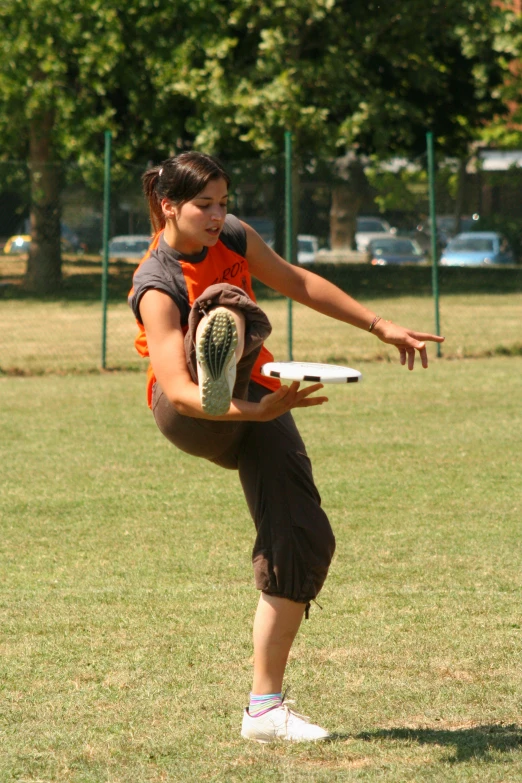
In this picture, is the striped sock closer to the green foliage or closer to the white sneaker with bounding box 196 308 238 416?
the white sneaker with bounding box 196 308 238 416

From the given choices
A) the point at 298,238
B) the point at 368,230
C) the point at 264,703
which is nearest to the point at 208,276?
the point at 264,703

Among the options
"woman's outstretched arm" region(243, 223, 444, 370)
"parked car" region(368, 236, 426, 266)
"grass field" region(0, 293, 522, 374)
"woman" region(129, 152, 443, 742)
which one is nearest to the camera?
"woman" region(129, 152, 443, 742)

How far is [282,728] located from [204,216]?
1619mm

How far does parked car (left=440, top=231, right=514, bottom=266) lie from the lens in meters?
15.5

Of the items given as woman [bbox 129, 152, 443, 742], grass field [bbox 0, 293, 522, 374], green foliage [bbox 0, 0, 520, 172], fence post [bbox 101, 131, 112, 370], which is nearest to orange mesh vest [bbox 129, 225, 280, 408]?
woman [bbox 129, 152, 443, 742]

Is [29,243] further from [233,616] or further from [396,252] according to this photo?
[233,616]

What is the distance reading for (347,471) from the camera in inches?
309

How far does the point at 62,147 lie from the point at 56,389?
1310 cm

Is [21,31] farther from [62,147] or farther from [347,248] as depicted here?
[347,248]

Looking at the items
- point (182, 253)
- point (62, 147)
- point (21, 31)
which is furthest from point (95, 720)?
point (62, 147)

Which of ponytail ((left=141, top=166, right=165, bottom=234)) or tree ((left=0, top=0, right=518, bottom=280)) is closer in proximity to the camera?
ponytail ((left=141, top=166, right=165, bottom=234))

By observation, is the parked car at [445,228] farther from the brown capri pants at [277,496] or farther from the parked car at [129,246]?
the brown capri pants at [277,496]

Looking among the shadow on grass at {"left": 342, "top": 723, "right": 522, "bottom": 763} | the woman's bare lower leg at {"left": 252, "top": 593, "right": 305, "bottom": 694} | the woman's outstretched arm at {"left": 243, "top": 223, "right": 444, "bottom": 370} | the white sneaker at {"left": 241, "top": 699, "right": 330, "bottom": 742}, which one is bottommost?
the shadow on grass at {"left": 342, "top": 723, "right": 522, "bottom": 763}

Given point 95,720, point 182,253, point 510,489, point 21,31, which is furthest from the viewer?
point 21,31
